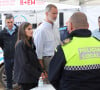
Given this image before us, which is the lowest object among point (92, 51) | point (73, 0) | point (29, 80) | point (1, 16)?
point (29, 80)

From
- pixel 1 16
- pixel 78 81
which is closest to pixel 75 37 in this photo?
pixel 78 81

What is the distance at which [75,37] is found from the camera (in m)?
2.31

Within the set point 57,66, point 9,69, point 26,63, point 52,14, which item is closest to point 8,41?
point 9,69

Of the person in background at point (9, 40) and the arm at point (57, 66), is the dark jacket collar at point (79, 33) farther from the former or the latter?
the person in background at point (9, 40)

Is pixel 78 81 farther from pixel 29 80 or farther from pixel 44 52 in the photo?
pixel 44 52

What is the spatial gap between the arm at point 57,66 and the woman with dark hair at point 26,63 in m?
1.48

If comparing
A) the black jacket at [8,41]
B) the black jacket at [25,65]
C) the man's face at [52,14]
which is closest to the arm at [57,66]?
the black jacket at [25,65]

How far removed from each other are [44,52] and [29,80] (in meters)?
0.55

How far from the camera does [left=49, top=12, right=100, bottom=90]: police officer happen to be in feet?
7.37

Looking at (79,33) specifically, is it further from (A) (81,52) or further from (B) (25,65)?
(B) (25,65)

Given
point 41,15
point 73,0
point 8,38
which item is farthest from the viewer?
point 73,0

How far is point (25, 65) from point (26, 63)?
31 mm

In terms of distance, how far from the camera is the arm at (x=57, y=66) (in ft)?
7.40

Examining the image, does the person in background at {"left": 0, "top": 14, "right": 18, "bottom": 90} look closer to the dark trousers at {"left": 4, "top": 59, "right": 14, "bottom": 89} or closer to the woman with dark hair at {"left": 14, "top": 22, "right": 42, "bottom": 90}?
the dark trousers at {"left": 4, "top": 59, "right": 14, "bottom": 89}
